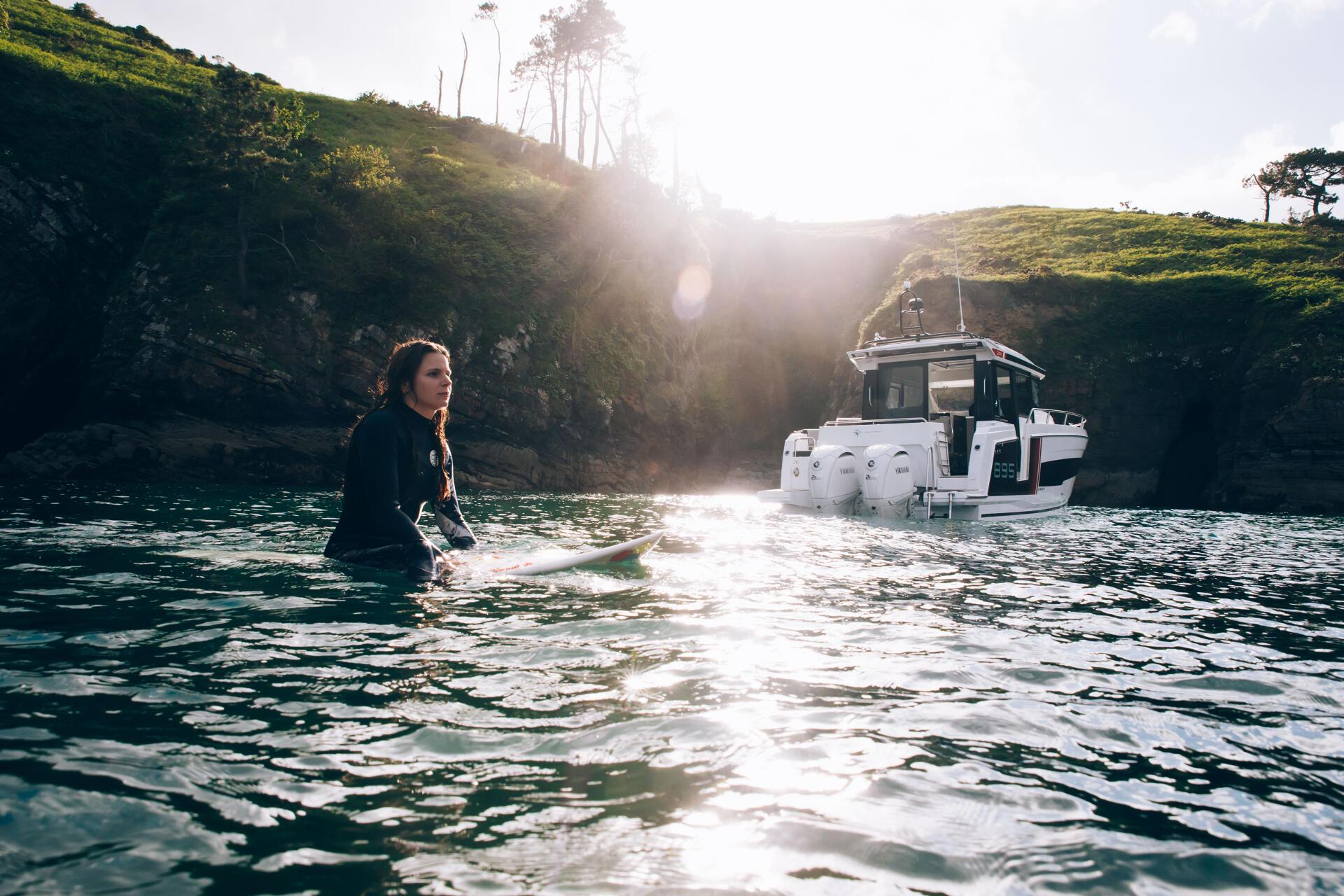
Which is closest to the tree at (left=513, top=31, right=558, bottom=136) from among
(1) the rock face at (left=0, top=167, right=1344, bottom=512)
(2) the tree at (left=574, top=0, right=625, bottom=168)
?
(2) the tree at (left=574, top=0, right=625, bottom=168)

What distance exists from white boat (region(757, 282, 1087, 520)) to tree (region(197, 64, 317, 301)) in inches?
831

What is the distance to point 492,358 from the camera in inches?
1044

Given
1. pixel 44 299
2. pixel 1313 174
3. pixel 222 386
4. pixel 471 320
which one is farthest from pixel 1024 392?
pixel 1313 174

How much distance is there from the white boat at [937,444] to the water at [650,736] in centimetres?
775

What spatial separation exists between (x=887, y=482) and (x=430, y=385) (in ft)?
33.0

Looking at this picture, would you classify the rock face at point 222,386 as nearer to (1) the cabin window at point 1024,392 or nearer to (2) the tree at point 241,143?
(2) the tree at point 241,143

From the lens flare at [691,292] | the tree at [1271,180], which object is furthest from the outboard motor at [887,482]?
the tree at [1271,180]

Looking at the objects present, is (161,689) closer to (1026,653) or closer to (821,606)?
(821,606)

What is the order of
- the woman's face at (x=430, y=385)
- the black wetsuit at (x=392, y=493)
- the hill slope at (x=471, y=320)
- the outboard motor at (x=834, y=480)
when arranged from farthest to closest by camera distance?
1. the hill slope at (x=471, y=320)
2. the outboard motor at (x=834, y=480)
3. the woman's face at (x=430, y=385)
4. the black wetsuit at (x=392, y=493)

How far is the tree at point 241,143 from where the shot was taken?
25141 mm

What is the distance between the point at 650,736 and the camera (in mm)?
2955

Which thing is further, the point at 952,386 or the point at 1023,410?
the point at 1023,410

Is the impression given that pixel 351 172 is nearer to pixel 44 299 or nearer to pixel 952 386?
pixel 44 299

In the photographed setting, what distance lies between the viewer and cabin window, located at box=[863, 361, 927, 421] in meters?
16.3
